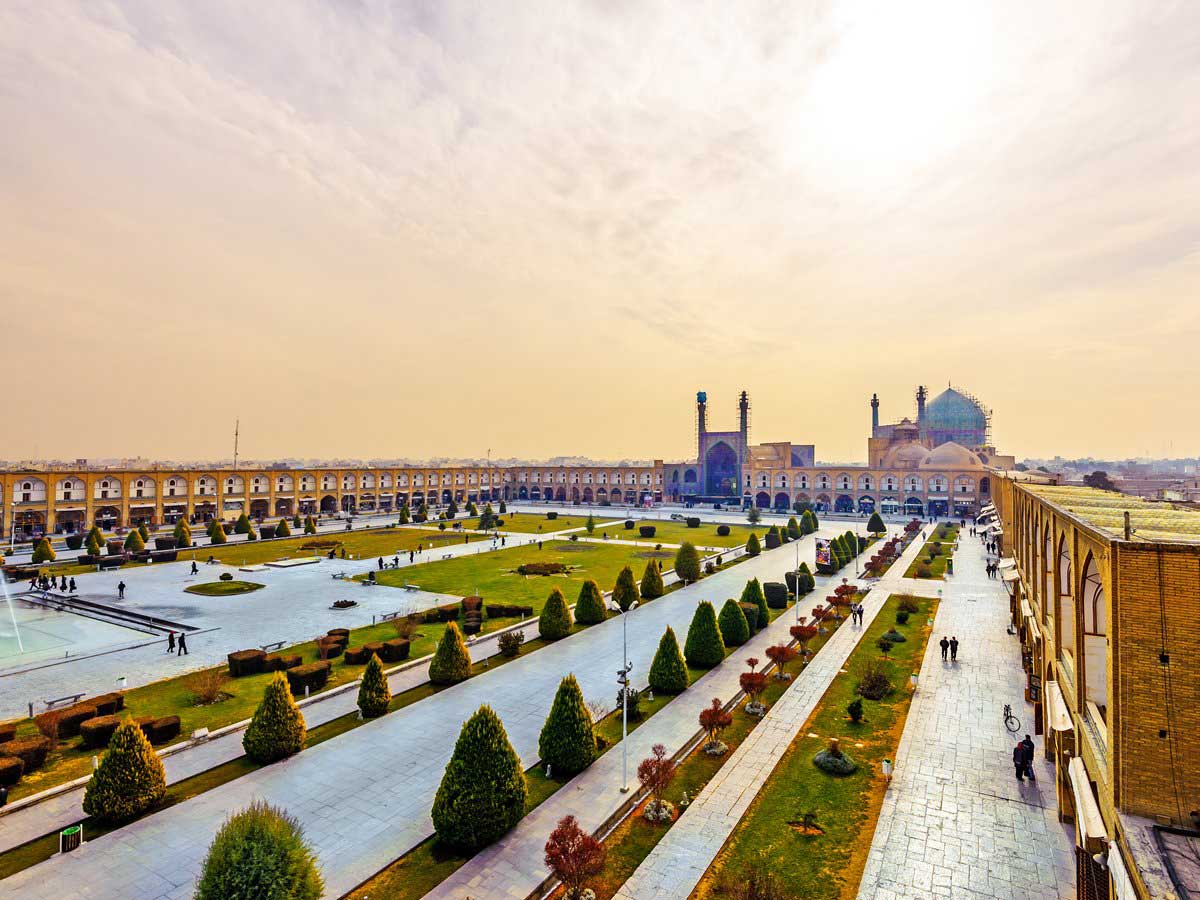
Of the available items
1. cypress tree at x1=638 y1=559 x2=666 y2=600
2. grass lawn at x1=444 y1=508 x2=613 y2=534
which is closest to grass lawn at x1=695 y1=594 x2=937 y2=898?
cypress tree at x1=638 y1=559 x2=666 y2=600

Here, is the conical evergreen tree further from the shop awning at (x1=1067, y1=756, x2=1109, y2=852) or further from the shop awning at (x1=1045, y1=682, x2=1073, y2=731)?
the shop awning at (x1=1067, y1=756, x2=1109, y2=852)

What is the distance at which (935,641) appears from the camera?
2414 cm

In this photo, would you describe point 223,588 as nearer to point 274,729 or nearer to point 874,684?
point 274,729

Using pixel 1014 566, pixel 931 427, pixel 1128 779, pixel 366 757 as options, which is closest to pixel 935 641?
pixel 1014 566

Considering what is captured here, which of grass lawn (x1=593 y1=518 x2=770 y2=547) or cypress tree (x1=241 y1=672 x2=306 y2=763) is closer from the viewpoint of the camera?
cypress tree (x1=241 y1=672 x2=306 y2=763)

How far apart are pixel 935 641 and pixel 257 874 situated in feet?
81.2

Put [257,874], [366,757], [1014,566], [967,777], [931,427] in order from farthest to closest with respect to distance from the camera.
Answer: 1. [931,427]
2. [1014,566]
3. [366,757]
4. [967,777]
5. [257,874]

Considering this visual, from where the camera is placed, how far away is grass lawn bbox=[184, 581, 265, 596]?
32969 mm

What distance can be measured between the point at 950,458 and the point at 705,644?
73.0 meters

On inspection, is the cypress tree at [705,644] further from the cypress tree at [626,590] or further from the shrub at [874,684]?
the cypress tree at [626,590]

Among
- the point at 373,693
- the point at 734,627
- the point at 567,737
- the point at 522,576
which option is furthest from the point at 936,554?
the point at 373,693

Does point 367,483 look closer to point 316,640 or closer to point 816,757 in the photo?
point 316,640

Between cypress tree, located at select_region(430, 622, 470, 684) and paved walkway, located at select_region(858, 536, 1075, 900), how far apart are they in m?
12.7

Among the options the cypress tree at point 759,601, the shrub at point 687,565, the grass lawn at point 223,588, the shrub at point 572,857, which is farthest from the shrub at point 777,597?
the grass lawn at point 223,588
